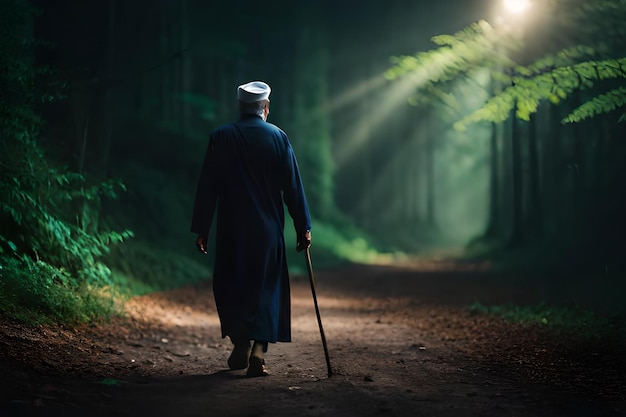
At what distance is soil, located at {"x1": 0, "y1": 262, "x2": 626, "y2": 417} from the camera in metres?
4.52

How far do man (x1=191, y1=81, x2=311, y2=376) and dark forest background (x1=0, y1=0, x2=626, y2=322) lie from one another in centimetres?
230

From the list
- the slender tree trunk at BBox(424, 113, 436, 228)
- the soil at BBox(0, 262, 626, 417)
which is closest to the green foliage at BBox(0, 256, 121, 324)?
the soil at BBox(0, 262, 626, 417)

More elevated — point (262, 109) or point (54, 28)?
point (54, 28)

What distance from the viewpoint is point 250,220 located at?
5887 millimetres

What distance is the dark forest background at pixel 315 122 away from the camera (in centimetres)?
787

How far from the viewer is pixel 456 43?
8.52m

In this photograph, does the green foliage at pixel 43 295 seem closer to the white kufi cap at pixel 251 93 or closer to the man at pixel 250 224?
the man at pixel 250 224

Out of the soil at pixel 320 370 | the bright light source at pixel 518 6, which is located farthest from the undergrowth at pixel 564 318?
the bright light source at pixel 518 6

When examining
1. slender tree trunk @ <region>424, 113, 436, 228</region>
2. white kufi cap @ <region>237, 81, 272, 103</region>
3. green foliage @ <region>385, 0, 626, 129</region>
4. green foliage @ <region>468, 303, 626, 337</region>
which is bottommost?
green foliage @ <region>468, 303, 626, 337</region>

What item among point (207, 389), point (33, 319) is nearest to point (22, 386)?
point (207, 389)

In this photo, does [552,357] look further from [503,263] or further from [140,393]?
[503,263]

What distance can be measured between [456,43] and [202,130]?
18058 mm

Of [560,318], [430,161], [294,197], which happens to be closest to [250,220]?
[294,197]

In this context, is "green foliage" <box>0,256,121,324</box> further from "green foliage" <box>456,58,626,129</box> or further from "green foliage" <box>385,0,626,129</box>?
"green foliage" <box>456,58,626,129</box>
